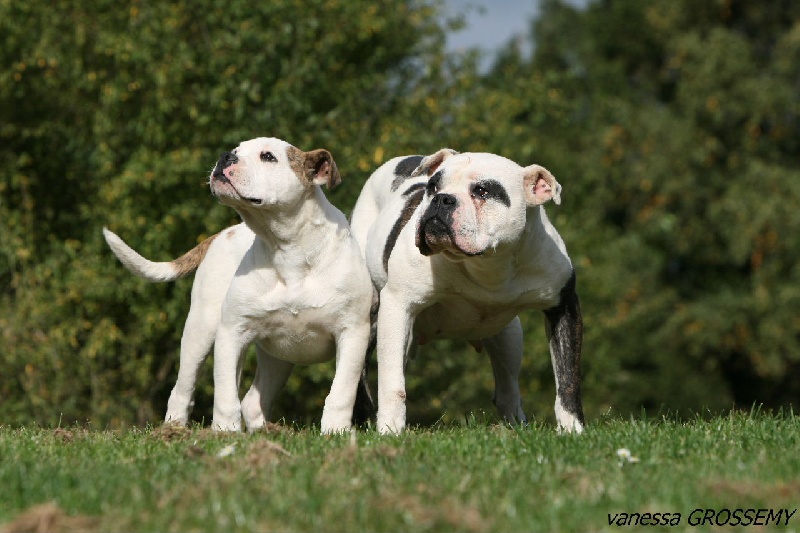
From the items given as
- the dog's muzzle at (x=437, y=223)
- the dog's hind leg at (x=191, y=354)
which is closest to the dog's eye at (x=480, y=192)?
the dog's muzzle at (x=437, y=223)

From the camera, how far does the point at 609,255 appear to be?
22.2m

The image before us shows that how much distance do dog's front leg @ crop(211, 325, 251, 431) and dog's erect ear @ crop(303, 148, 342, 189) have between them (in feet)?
3.54

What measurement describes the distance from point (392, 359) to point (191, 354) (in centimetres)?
172

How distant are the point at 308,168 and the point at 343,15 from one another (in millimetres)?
8368

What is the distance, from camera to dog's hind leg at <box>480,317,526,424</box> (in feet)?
29.3

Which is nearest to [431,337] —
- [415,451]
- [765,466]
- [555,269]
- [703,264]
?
[555,269]

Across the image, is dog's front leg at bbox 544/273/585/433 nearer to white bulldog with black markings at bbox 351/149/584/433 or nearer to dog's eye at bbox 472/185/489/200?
white bulldog with black markings at bbox 351/149/584/433

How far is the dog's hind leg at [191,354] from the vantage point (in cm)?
835

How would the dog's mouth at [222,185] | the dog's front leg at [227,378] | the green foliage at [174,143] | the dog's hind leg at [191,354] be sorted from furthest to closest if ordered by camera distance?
the green foliage at [174,143] < the dog's hind leg at [191,354] < the dog's front leg at [227,378] < the dog's mouth at [222,185]

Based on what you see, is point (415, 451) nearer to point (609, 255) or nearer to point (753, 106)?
point (609, 255)

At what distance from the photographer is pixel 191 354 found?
842cm

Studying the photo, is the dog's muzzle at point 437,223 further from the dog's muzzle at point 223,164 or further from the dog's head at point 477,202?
the dog's muzzle at point 223,164

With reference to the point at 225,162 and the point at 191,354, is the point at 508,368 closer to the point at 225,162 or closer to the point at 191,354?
the point at 191,354

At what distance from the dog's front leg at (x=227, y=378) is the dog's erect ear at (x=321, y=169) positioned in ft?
3.54
